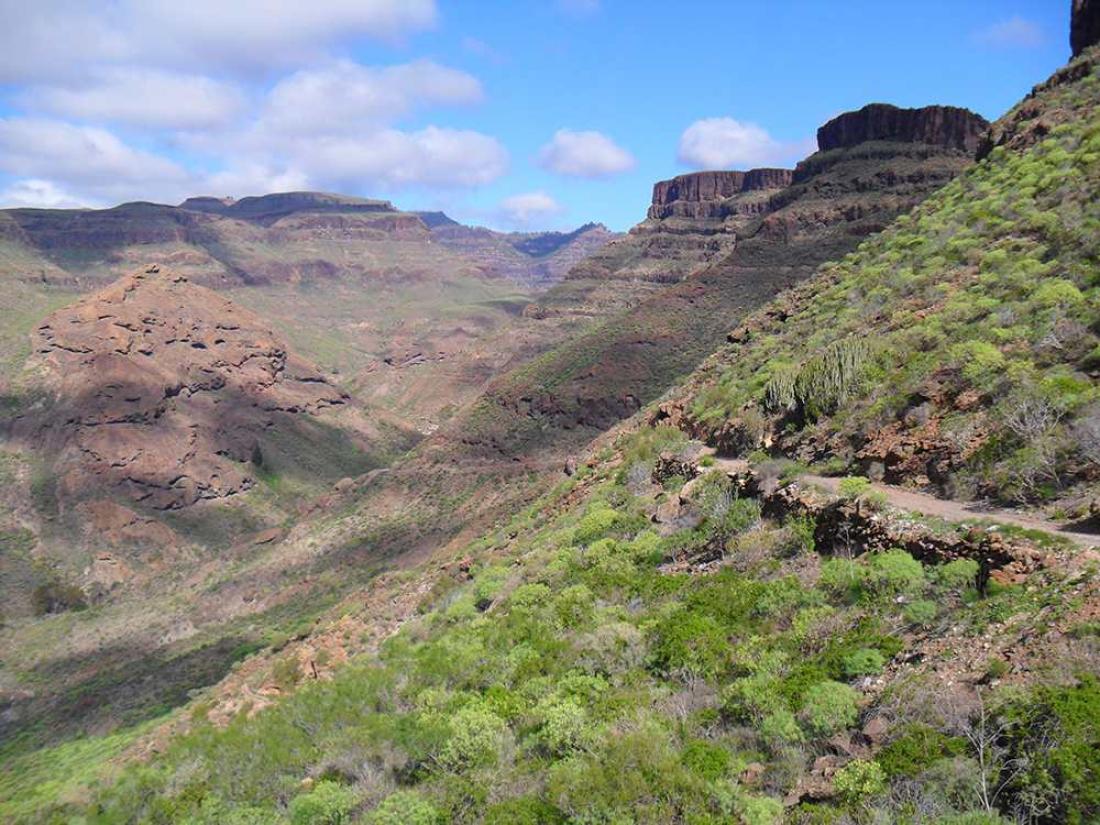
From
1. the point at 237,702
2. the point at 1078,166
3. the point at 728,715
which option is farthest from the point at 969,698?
the point at 1078,166

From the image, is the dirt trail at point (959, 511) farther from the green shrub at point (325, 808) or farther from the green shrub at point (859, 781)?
the green shrub at point (325, 808)

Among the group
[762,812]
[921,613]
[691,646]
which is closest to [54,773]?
[691,646]

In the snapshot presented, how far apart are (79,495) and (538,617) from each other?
312 ft

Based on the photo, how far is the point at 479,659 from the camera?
16.9 m

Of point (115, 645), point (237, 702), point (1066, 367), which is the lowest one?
point (115, 645)

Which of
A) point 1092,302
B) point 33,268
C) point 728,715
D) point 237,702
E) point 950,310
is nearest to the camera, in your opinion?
point 728,715

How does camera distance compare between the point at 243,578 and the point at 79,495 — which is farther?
the point at 79,495

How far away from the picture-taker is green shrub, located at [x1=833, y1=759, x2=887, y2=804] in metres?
7.89

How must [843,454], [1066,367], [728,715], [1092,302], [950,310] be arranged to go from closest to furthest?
[728,715]
[1066,367]
[1092,302]
[843,454]
[950,310]

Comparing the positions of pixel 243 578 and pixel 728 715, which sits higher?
pixel 728 715

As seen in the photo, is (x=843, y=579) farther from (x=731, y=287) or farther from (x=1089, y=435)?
(x=731, y=287)

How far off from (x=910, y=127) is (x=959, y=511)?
98.5 metres

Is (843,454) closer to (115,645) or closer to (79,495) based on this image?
(115,645)

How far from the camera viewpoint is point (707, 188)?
157 meters
